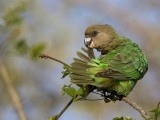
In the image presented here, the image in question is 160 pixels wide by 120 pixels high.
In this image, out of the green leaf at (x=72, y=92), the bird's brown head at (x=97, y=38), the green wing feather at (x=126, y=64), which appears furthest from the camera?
the bird's brown head at (x=97, y=38)

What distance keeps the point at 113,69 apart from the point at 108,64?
0.24ft

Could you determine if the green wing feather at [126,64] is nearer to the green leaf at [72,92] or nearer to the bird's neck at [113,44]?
the bird's neck at [113,44]

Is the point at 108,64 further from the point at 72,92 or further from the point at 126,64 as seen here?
the point at 72,92

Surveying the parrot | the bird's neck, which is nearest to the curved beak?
the parrot

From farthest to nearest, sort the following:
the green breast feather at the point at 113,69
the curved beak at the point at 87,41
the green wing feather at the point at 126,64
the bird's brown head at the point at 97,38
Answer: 1. the bird's brown head at the point at 97,38
2. the curved beak at the point at 87,41
3. the green wing feather at the point at 126,64
4. the green breast feather at the point at 113,69

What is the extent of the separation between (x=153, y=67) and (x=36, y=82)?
2.42 m

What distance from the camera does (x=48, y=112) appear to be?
10.9 meters

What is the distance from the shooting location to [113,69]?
475cm

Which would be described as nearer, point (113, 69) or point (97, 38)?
point (113, 69)

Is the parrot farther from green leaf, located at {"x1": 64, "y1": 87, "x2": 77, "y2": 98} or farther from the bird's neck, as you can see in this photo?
green leaf, located at {"x1": 64, "y1": 87, "x2": 77, "y2": 98}

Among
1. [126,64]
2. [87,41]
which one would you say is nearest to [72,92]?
[126,64]

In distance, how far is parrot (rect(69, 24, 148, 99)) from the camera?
177 inches

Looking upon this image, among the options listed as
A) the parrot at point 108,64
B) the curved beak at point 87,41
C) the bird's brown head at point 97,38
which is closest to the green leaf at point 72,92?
the parrot at point 108,64

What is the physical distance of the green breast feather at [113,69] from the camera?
448 cm
